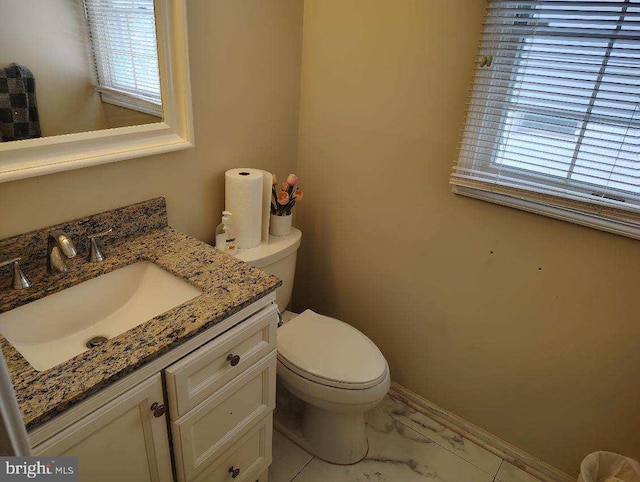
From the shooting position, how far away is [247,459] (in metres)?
1.38

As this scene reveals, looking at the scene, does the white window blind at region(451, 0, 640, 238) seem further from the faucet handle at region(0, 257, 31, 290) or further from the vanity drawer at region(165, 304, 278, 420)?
the faucet handle at region(0, 257, 31, 290)

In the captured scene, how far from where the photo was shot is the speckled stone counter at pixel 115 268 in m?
0.82

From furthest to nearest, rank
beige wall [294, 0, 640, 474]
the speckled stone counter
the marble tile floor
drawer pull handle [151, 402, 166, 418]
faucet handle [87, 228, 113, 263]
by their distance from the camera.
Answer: the marble tile floor
beige wall [294, 0, 640, 474]
faucet handle [87, 228, 113, 263]
drawer pull handle [151, 402, 166, 418]
the speckled stone counter

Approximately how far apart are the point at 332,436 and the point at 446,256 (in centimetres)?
82

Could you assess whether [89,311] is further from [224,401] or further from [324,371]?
[324,371]

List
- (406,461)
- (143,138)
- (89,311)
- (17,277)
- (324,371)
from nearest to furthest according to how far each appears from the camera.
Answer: (17,277), (89,311), (143,138), (324,371), (406,461)

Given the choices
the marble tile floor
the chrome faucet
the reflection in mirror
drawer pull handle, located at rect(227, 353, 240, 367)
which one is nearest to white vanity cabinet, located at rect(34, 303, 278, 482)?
drawer pull handle, located at rect(227, 353, 240, 367)

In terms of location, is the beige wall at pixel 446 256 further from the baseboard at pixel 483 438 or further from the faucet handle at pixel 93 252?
the faucet handle at pixel 93 252

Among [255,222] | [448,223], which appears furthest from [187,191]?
[448,223]

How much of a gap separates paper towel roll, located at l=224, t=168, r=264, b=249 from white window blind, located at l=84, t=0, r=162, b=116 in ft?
1.12

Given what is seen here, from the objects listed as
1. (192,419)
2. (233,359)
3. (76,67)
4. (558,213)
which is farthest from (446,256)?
(76,67)

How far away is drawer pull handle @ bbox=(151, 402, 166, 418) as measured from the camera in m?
0.99

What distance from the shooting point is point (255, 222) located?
1570mm

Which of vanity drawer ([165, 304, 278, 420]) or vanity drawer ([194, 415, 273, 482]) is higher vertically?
vanity drawer ([165, 304, 278, 420])
